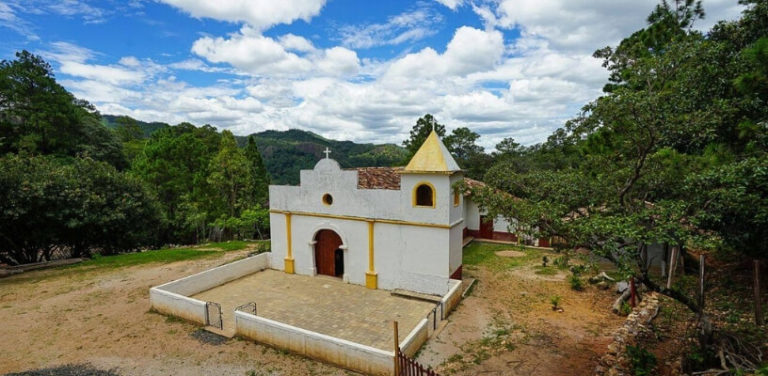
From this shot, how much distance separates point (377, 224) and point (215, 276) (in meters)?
6.53

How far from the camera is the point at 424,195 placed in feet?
41.6

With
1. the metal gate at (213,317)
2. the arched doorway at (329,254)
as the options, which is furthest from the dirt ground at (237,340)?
the arched doorway at (329,254)

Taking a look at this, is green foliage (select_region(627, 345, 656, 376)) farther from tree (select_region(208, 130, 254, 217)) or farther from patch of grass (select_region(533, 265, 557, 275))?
tree (select_region(208, 130, 254, 217))

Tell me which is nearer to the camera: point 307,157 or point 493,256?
point 493,256

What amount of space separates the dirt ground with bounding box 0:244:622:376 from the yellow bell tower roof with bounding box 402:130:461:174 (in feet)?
14.8

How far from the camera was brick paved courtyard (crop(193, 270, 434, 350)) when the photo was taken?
10227mm

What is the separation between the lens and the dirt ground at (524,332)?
804 cm

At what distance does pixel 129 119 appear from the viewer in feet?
187

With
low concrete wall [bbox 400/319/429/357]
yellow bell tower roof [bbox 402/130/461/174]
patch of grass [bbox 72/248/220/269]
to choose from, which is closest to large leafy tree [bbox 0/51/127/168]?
patch of grass [bbox 72/248/220/269]

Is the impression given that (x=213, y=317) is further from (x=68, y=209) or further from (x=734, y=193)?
(x=734, y=193)

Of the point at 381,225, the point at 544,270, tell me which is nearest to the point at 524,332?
the point at 381,225

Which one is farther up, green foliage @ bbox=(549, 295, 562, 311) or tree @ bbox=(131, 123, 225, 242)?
tree @ bbox=(131, 123, 225, 242)

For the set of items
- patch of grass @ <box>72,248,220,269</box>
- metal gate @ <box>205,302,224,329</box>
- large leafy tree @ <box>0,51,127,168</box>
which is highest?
large leafy tree @ <box>0,51,127,168</box>

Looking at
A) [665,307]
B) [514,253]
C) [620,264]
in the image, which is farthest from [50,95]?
[665,307]
